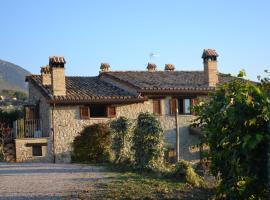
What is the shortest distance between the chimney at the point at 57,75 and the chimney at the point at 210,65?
9.63 metres

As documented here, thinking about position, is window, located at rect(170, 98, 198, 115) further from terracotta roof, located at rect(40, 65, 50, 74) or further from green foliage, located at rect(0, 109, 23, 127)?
green foliage, located at rect(0, 109, 23, 127)

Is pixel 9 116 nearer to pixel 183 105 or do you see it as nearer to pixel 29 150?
pixel 29 150

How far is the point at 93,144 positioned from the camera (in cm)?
2431

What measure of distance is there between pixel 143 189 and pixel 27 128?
1531cm

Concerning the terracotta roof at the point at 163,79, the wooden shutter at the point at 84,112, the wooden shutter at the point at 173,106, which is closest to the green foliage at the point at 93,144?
the wooden shutter at the point at 84,112

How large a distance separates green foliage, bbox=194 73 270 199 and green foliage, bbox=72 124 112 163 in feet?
48.8

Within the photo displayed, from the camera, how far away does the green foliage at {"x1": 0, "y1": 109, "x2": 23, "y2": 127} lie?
29484 mm

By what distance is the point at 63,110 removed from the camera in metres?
25.7

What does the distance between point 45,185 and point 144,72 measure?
65.3 feet

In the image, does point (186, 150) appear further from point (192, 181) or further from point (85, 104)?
Result: point (192, 181)

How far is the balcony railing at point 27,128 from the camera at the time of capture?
25.9m

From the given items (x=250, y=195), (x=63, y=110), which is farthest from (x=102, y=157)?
(x=250, y=195)

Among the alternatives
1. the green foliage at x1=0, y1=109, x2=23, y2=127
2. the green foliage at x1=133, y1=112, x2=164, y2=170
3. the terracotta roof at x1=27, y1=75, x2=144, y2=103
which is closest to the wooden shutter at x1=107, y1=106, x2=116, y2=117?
the terracotta roof at x1=27, y1=75, x2=144, y2=103

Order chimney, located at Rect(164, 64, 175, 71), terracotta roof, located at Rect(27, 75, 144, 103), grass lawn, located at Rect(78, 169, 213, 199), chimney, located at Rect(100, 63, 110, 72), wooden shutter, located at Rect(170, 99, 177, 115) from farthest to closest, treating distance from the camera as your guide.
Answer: chimney, located at Rect(164, 64, 175, 71) < chimney, located at Rect(100, 63, 110, 72) < wooden shutter, located at Rect(170, 99, 177, 115) < terracotta roof, located at Rect(27, 75, 144, 103) < grass lawn, located at Rect(78, 169, 213, 199)
